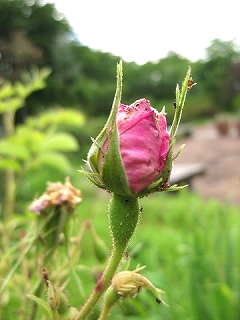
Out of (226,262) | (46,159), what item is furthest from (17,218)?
(226,262)

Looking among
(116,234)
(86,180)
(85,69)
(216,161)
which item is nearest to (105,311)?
(116,234)

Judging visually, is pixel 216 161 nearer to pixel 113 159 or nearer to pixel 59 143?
pixel 59 143

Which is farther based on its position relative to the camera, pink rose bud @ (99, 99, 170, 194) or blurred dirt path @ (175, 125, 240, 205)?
blurred dirt path @ (175, 125, 240, 205)

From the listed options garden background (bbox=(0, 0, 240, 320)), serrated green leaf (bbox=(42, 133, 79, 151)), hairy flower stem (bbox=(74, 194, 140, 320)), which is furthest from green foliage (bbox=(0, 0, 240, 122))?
hairy flower stem (bbox=(74, 194, 140, 320))

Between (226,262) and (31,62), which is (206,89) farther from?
(226,262)

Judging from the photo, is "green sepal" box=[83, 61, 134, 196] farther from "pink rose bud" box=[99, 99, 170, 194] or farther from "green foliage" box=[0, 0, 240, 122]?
"green foliage" box=[0, 0, 240, 122]

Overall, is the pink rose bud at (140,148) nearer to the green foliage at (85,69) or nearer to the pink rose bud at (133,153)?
the pink rose bud at (133,153)
